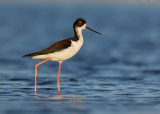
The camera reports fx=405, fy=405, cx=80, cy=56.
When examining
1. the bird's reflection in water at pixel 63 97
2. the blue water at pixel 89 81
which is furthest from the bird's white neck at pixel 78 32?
the bird's reflection in water at pixel 63 97

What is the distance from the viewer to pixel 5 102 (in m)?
8.62

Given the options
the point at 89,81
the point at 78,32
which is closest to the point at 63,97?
the point at 78,32

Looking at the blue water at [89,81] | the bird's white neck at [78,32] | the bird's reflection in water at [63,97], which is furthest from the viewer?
the bird's white neck at [78,32]

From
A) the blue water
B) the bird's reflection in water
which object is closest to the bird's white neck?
the blue water

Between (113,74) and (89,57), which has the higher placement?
(89,57)

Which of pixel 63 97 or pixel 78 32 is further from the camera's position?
pixel 78 32

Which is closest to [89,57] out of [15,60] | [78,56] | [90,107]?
[78,56]

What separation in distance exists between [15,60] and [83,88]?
246 inches

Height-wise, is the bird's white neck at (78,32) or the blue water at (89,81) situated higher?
the bird's white neck at (78,32)

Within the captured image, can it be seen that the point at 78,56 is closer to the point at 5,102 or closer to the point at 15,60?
the point at 15,60

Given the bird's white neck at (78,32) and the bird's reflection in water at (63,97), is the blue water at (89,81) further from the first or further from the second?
the bird's white neck at (78,32)

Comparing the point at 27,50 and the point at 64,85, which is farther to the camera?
the point at 27,50

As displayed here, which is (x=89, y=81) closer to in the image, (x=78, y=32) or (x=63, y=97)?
(x=78, y=32)

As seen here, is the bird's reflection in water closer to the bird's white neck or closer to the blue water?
the blue water
